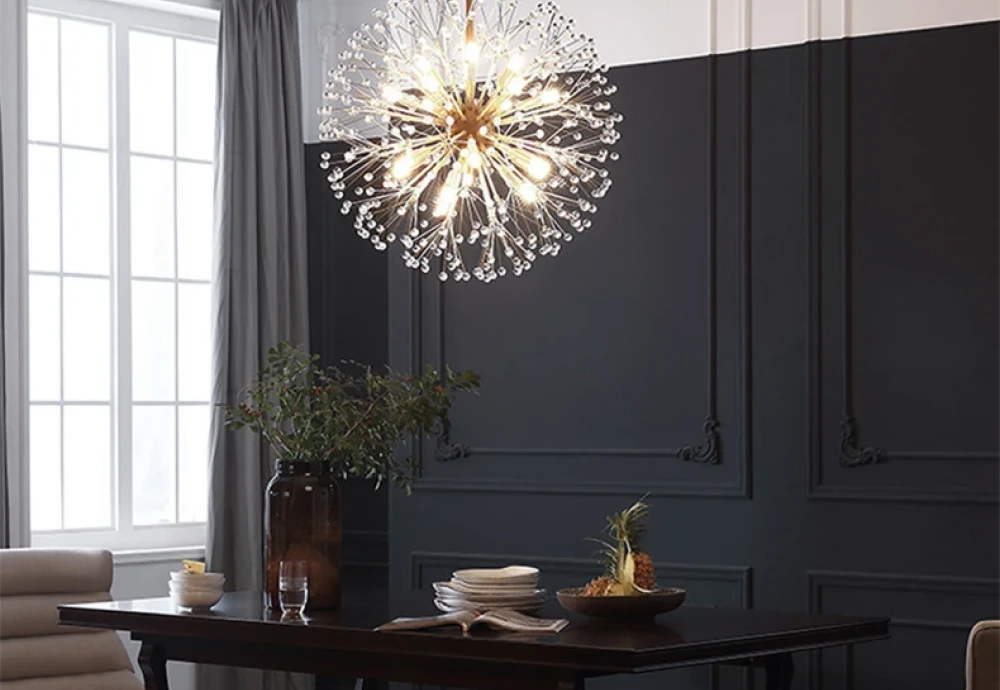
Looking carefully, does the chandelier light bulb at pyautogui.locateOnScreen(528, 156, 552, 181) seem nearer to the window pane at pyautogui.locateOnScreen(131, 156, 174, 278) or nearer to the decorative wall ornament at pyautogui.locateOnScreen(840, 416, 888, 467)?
the decorative wall ornament at pyautogui.locateOnScreen(840, 416, 888, 467)

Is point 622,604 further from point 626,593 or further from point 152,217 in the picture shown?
point 152,217

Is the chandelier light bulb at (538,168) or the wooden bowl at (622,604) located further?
the chandelier light bulb at (538,168)

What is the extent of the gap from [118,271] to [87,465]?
725 mm

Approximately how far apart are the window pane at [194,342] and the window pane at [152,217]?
0.13 m

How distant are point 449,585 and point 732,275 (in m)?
1.86

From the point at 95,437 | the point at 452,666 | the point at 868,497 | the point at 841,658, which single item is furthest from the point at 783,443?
the point at 95,437

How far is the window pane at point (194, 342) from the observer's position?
6.14 m

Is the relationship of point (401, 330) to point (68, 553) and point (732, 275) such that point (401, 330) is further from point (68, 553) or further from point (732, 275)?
point (68, 553)

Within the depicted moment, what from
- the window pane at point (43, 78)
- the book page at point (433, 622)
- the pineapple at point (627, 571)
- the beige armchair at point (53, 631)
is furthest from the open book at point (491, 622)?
the window pane at point (43, 78)

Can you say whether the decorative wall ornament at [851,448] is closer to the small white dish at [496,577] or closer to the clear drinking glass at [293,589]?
the small white dish at [496,577]

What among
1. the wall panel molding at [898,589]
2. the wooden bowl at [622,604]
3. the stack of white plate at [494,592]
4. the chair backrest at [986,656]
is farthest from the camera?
the wall panel molding at [898,589]

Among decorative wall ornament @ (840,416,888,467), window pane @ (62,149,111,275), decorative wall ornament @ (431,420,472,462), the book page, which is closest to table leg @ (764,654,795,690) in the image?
the book page

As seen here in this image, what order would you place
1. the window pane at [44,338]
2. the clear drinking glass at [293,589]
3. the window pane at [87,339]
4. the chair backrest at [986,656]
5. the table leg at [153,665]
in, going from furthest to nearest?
the window pane at [87,339] < the window pane at [44,338] < the table leg at [153,665] < the clear drinking glass at [293,589] < the chair backrest at [986,656]

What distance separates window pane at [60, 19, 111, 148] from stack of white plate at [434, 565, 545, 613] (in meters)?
2.87
